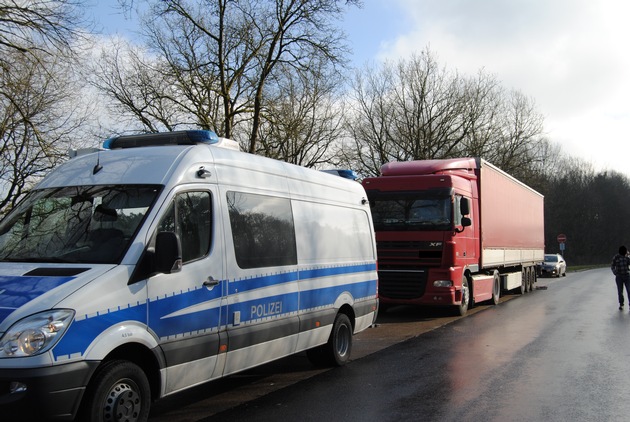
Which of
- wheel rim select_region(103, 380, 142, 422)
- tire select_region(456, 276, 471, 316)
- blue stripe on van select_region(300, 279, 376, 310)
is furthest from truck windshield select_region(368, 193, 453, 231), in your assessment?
wheel rim select_region(103, 380, 142, 422)

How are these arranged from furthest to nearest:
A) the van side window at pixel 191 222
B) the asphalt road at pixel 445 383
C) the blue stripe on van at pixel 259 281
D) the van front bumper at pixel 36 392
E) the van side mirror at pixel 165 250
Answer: the asphalt road at pixel 445 383
the blue stripe on van at pixel 259 281
the van side window at pixel 191 222
the van side mirror at pixel 165 250
the van front bumper at pixel 36 392

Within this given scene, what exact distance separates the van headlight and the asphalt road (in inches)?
84.4

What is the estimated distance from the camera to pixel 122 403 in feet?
14.4

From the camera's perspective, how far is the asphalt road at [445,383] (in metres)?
5.78

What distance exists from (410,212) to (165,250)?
32.1 ft

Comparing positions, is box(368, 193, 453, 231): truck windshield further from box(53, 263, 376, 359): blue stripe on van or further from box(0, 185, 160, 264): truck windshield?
box(0, 185, 160, 264): truck windshield

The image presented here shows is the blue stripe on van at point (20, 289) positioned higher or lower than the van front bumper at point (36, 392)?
higher

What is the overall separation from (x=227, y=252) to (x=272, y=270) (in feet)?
2.92

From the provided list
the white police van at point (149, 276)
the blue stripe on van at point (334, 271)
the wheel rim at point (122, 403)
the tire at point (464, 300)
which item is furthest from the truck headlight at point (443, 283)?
the wheel rim at point (122, 403)

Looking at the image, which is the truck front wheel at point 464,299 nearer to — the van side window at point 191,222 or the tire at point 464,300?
the tire at point 464,300

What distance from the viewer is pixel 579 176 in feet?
276

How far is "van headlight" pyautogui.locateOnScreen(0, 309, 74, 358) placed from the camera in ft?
12.6

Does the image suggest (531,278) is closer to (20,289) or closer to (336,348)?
(336,348)

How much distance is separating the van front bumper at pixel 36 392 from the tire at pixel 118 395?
22cm
